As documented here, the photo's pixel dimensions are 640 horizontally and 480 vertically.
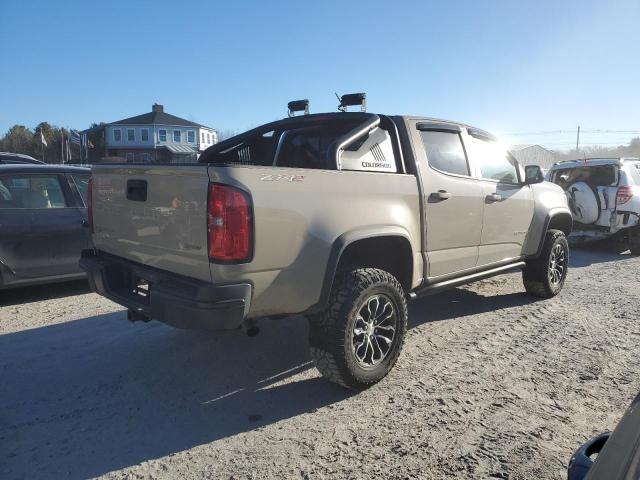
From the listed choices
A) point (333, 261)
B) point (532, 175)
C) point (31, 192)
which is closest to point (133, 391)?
point (333, 261)

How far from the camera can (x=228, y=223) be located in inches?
102

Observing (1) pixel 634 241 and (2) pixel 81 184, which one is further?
(1) pixel 634 241

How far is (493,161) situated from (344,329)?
2786mm

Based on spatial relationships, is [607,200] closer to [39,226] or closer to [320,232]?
[320,232]

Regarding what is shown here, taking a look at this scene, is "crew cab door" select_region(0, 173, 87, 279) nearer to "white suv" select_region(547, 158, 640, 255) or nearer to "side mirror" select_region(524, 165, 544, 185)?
"side mirror" select_region(524, 165, 544, 185)

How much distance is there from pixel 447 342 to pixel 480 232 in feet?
3.52

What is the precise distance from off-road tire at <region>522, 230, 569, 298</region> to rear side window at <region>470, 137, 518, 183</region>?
0.94 metres

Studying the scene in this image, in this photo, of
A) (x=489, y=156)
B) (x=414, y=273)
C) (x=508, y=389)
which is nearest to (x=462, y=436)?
(x=508, y=389)

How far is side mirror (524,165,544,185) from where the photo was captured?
5.00m

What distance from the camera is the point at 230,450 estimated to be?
2621 mm

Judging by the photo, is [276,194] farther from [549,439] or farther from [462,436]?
[549,439]

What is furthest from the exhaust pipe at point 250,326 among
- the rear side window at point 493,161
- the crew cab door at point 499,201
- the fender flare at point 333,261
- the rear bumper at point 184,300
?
the rear side window at point 493,161

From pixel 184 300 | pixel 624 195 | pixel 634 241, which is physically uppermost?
pixel 624 195

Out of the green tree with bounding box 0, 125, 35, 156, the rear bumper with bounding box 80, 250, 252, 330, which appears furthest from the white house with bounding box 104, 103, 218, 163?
the rear bumper with bounding box 80, 250, 252, 330
